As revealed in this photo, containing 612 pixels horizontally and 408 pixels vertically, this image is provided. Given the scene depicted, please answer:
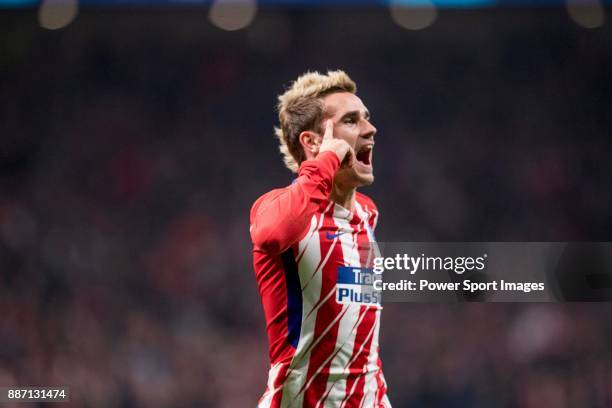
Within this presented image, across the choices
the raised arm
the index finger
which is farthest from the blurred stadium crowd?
the raised arm

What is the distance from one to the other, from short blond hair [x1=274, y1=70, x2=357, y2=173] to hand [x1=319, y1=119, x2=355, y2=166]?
8cm

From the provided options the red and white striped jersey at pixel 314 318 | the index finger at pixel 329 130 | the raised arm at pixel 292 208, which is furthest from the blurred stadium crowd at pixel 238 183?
the raised arm at pixel 292 208

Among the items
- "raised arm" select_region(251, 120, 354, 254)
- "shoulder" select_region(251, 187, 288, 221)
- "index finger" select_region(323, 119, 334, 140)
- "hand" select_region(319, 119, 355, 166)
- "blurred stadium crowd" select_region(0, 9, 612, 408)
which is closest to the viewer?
"raised arm" select_region(251, 120, 354, 254)

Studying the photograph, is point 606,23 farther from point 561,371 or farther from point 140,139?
point 140,139

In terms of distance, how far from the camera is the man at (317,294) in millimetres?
2340

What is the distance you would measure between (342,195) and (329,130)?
0.78 feet

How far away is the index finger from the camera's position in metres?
2.62

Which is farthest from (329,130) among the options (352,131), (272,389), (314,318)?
(272,389)

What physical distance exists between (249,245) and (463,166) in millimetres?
1731

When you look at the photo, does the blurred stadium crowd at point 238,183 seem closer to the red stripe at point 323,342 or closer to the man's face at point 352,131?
the man's face at point 352,131

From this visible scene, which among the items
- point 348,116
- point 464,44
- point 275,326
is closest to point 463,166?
point 464,44

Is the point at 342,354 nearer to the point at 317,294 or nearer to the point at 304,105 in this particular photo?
the point at 317,294

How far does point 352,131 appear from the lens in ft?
8.84

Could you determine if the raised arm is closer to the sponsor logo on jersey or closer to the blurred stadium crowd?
the sponsor logo on jersey
